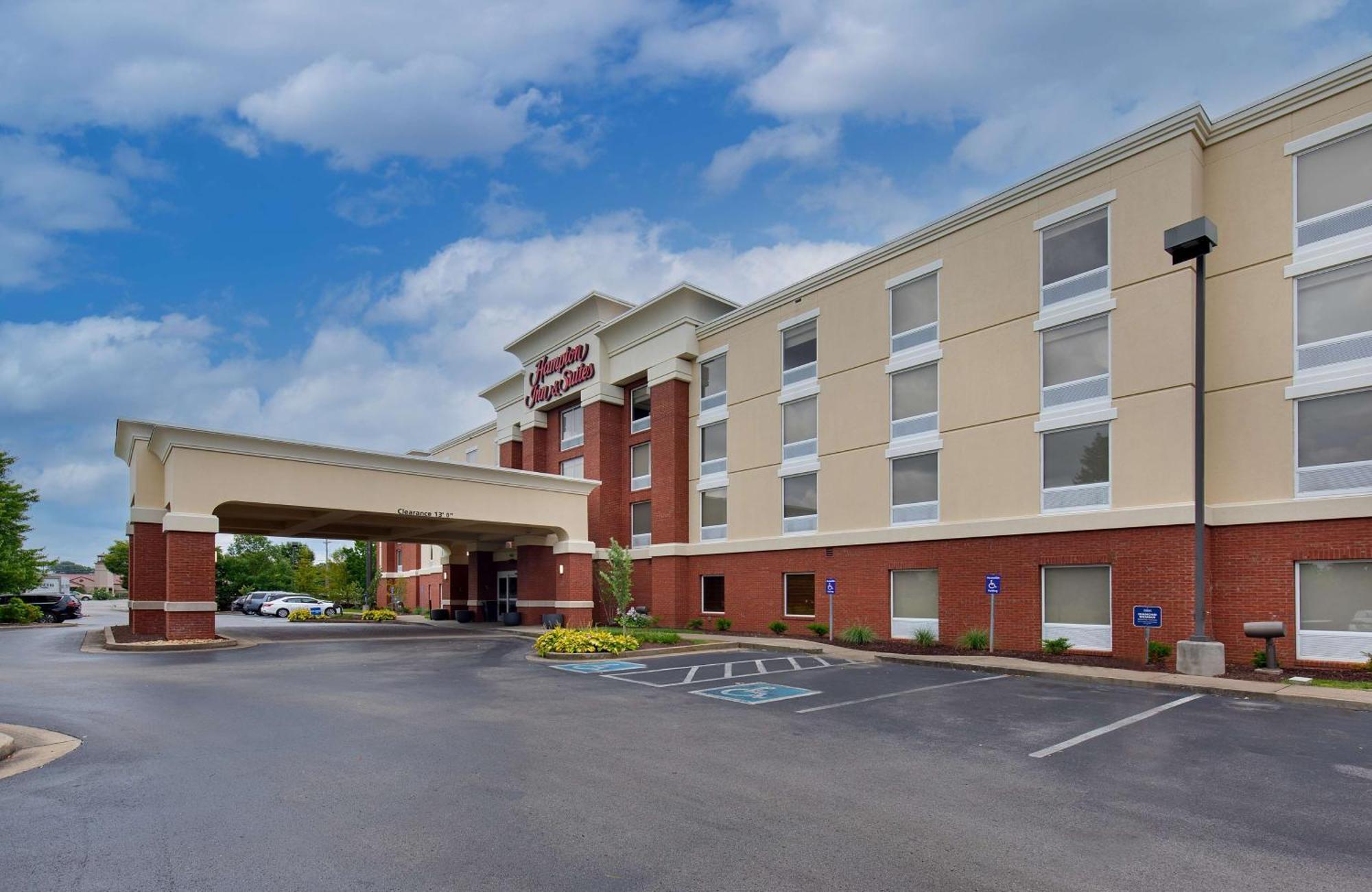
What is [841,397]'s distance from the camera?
2689 centimetres

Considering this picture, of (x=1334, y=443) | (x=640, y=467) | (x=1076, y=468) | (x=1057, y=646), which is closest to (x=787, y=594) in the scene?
(x=640, y=467)

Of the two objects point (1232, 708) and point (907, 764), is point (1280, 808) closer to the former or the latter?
point (907, 764)

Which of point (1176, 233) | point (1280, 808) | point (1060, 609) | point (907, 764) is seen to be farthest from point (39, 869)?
point (1060, 609)

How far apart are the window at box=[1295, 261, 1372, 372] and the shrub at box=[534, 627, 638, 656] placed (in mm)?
16593

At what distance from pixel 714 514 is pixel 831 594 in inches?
299

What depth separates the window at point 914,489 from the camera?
24.0 meters

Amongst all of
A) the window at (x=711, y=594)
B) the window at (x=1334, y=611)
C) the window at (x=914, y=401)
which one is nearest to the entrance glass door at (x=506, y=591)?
the window at (x=711, y=594)

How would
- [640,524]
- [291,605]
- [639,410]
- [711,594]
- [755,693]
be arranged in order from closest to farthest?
[755,693] → [711,594] → [640,524] → [639,410] → [291,605]

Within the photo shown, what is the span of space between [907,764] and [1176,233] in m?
11.5

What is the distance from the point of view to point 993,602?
21.3 m

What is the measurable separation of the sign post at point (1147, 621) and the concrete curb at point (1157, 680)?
1.17m

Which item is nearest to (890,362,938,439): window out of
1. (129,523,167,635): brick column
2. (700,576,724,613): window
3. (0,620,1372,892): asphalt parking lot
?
(700,576,724,613): window

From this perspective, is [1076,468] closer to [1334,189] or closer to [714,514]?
[1334,189]

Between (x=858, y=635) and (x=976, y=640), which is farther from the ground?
(x=976, y=640)
